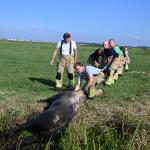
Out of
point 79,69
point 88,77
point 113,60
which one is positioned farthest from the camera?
point 113,60

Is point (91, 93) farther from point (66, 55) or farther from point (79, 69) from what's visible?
point (66, 55)

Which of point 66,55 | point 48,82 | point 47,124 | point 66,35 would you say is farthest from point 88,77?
point 47,124

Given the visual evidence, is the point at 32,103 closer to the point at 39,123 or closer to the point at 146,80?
the point at 39,123

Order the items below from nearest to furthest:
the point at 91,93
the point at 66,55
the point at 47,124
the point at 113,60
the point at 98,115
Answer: the point at 47,124 → the point at 98,115 → the point at 91,93 → the point at 66,55 → the point at 113,60

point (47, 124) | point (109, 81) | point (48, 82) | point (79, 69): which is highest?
point (79, 69)

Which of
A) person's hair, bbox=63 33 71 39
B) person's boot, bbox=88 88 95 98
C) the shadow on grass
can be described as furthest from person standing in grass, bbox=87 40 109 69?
person's boot, bbox=88 88 95 98

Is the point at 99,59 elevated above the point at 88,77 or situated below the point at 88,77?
above

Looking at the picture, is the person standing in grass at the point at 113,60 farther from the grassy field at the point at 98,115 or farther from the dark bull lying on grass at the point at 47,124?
the dark bull lying on grass at the point at 47,124

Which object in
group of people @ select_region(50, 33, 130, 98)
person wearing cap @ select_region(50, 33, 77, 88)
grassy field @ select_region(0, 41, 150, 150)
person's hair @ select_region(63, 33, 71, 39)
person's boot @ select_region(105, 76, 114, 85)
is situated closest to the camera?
grassy field @ select_region(0, 41, 150, 150)

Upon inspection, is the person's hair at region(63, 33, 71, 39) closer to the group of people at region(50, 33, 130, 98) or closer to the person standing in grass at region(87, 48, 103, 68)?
the group of people at region(50, 33, 130, 98)

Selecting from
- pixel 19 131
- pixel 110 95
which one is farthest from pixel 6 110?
pixel 110 95

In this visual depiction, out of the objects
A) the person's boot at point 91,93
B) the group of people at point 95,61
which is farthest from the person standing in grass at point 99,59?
the person's boot at point 91,93

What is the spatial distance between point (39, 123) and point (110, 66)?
9.86 metres

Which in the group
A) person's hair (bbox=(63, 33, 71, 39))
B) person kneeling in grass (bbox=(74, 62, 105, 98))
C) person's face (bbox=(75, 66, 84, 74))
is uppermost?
person's hair (bbox=(63, 33, 71, 39))
